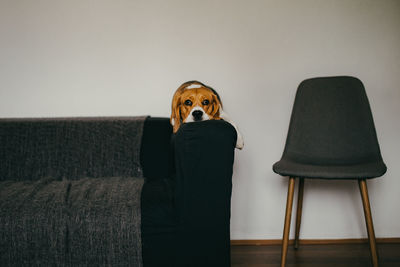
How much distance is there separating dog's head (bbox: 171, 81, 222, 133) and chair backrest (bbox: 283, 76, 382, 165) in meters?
0.47

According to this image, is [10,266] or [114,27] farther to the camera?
[114,27]

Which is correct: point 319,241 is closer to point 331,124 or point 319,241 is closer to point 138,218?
point 331,124

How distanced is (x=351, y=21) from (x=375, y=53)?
25cm

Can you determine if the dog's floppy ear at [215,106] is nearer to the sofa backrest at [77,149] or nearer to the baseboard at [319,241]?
the sofa backrest at [77,149]

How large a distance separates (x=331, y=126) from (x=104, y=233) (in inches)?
51.3

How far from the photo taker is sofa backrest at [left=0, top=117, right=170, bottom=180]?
5.95 feet

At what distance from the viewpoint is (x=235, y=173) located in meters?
2.16

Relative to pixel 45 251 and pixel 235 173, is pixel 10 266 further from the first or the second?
pixel 235 173

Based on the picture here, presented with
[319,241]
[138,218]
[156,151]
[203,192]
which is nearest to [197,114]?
[156,151]

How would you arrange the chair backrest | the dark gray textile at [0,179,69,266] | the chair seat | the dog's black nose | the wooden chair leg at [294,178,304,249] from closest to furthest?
the dark gray textile at [0,179,69,266], the chair seat, the dog's black nose, the chair backrest, the wooden chair leg at [294,178,304,249]

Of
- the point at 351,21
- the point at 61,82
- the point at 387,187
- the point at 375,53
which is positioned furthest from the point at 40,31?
the point at 387,187

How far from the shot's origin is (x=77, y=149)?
1.84 metres

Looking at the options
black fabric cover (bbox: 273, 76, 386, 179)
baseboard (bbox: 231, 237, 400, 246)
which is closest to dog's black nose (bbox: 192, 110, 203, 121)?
black fabric cover (bbox: 273, 76, 386, 179)

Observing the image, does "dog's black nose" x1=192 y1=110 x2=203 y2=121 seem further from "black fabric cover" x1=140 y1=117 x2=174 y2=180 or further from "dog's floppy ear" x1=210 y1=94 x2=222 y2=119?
"black fabric cover" x1=140 y1=117 x2=174 y2=180
